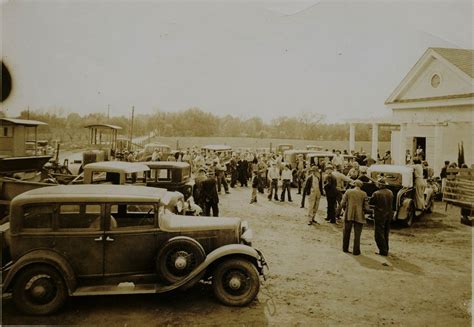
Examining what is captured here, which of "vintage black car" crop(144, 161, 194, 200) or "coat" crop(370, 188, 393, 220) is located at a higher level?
"vintage black car" crop(144, 161, 194, 200)

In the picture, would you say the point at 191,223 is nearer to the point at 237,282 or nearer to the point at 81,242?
the point at 237,282

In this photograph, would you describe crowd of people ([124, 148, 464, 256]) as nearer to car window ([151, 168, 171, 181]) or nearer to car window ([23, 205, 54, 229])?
car window ([151, 168, 171, 181])

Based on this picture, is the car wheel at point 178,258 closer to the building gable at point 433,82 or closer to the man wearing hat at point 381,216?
the man wearing hat at point 381,216

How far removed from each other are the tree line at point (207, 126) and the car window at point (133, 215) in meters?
52.8

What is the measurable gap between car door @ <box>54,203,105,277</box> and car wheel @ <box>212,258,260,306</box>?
1.76 meters

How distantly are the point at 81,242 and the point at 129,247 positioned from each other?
688 mm

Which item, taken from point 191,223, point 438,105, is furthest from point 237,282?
point 438,105

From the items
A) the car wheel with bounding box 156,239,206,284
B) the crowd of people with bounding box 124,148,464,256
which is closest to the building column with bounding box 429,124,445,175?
the crowd of people with bounding box 124,148,464,256

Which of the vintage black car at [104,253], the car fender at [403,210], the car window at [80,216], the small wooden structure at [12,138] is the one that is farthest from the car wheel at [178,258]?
the small wooden structure at [12,138]

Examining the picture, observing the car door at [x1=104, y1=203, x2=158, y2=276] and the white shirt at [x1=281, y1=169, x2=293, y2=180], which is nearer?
the car door at [x1=104, y1=203, x2=158, y2=276]

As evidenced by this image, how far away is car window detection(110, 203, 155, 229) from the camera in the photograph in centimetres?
594

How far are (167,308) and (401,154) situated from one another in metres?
19.8

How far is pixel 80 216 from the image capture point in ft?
19.1

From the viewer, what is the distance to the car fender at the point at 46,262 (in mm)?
5332
